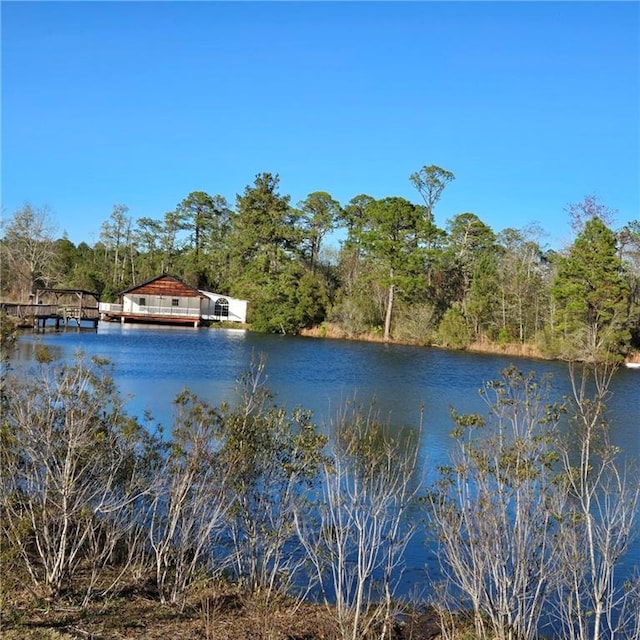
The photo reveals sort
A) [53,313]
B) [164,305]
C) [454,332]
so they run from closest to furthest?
[53,313] → [454,332] → [164,305]

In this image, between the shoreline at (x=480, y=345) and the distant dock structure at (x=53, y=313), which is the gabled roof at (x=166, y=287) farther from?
the shoreline at (x=480, y=345)

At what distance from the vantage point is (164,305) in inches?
1921

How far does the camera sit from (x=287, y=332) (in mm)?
45094

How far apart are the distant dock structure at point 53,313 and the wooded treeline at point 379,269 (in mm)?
5917

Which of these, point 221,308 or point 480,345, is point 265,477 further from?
point 221,308

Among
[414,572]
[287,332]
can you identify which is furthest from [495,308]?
[414,572]

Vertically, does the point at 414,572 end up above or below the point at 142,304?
below

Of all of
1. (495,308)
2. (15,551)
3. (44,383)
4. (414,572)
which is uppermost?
(495,308)

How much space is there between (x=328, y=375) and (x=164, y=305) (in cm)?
2871

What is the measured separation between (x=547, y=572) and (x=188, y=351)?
1009 inches

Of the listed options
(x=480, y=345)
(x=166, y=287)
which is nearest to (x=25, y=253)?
(x=166, y=287)

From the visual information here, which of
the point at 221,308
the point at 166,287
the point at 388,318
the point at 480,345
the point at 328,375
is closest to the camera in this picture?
the point at 328,375

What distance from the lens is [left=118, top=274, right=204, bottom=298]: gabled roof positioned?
160 ft

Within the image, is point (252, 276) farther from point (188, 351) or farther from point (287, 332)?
point (188, 351)
